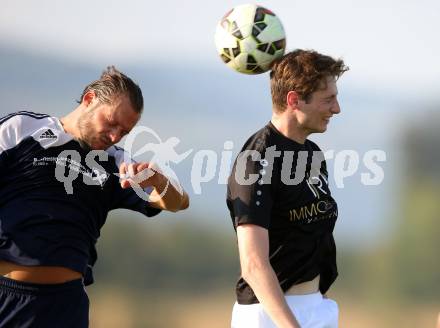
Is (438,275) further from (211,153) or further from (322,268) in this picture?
(322,268)

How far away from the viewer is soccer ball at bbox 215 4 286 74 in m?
4.72

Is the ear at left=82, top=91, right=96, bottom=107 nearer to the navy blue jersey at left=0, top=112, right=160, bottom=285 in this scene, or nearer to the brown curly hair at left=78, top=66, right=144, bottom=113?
the brown curly hair at left=78, top=66, right=144, bottom=113

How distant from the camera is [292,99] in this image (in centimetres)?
444

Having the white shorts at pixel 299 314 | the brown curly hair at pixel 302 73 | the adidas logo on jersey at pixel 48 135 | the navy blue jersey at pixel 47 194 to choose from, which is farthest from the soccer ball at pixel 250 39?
the white shorts at pixel 299 314

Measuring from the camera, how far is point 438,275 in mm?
15367

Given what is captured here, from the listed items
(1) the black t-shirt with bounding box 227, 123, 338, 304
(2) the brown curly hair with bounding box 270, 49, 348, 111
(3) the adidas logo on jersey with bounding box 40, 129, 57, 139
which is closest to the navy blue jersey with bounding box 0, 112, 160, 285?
(3) the adidas logo on jersey with bounding box 40, 129, 57, 139

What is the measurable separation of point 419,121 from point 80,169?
12.8 meters

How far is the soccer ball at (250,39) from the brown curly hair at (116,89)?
1.73ft

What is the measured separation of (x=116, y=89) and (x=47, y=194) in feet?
2.05

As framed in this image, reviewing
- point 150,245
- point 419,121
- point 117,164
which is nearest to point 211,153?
point 117,164

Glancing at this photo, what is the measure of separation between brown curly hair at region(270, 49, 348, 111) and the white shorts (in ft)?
3.01

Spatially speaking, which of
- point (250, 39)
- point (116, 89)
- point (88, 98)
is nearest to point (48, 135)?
point (88, 98)

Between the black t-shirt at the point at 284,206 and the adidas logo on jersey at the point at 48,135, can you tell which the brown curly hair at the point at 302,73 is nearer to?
the black t-shirt at the point at 284,206

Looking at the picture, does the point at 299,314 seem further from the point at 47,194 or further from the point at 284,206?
the point at 47,194
